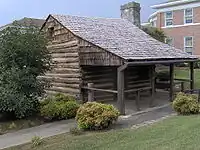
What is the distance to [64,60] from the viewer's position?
15961mm

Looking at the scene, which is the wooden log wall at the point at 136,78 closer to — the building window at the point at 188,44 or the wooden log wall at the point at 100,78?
the wooden log wall at the point at 100,78

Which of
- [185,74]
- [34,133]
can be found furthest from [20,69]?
[185,74]

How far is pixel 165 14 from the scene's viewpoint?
118 ft

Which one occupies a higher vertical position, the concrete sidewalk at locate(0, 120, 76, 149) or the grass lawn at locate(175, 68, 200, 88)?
the grass lawn at locate(175, 68, 200, 88)

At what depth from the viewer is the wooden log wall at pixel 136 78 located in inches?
680

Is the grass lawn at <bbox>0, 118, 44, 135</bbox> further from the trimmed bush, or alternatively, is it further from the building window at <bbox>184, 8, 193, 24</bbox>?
the building window at <bbox>184, 8, 193, 24</bbox>

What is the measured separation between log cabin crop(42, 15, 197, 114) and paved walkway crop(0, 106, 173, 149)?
3.35 feet

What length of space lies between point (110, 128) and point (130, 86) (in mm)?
7262

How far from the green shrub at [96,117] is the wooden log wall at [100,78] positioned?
492 centimetres

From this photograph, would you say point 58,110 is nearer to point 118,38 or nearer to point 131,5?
point 118,38

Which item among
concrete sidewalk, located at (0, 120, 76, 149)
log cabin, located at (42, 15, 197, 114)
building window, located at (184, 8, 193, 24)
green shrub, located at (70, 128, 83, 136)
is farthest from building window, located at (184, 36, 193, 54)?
green shrub, located at (70, 128, 83, 136)

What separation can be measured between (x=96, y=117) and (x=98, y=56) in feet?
13.8

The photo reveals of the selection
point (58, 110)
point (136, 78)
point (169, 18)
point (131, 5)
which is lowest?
point (58, 110)

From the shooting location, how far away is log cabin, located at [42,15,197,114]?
13.4 meters
